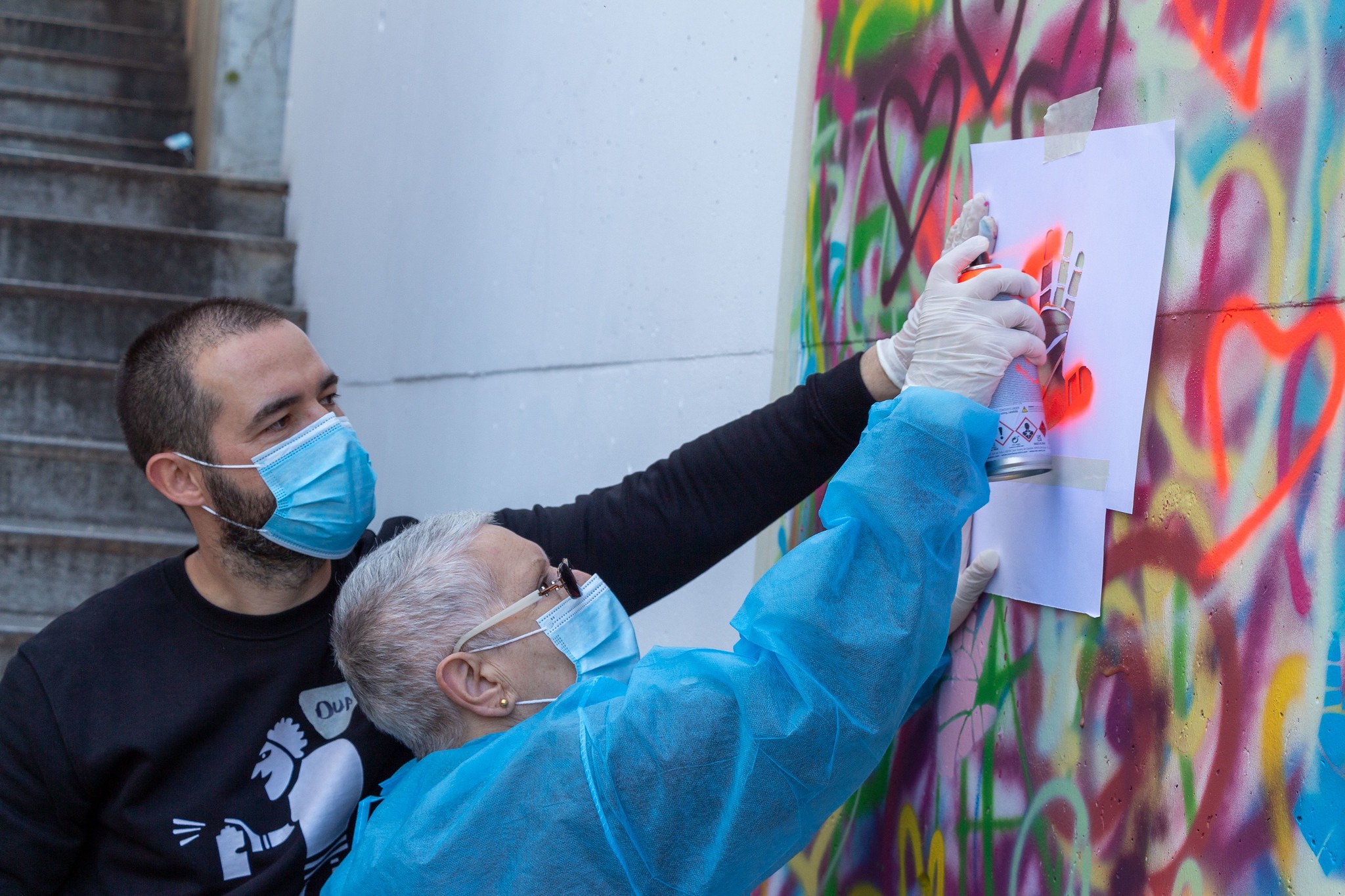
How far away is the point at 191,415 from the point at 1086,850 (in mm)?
1335

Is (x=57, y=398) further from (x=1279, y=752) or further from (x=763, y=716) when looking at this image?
(x=1279, y=752)

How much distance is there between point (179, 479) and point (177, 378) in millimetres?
155

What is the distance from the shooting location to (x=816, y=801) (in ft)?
3.85

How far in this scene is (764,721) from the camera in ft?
3.65

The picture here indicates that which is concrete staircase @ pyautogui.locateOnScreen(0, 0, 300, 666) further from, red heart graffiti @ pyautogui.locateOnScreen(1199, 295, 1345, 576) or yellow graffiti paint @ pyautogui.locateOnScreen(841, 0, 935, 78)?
red heart graffiti @ pyautogui.locateOnScreen(1199, 295, 1345, 576)

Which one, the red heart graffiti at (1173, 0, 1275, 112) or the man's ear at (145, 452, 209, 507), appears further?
the man's ear at (145, 452, 209, 507)

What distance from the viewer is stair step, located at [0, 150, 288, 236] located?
15.7 ft

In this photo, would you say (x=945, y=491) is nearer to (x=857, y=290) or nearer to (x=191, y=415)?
(x=857, y=290)

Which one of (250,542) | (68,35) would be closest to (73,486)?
(250,542)

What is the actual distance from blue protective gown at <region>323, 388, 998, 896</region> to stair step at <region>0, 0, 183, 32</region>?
6.81m

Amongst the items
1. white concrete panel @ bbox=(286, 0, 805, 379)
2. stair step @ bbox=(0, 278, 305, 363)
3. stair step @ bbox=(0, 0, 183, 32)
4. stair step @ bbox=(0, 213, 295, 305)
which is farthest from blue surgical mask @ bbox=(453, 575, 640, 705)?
stair step @ bbox=(0, 0, 183, 32)

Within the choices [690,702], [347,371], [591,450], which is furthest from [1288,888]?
[347,371]

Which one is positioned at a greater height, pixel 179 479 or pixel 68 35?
pixel 68 35

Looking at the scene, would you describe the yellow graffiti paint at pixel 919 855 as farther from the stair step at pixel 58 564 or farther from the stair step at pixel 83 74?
the stair step at pixel 83 74
